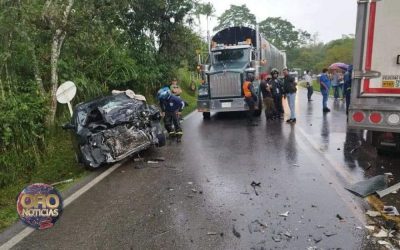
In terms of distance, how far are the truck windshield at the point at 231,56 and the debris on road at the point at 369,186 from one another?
10313 mm

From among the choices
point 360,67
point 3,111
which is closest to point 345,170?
point 360,67

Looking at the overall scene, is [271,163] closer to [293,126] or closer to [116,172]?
[116,172]

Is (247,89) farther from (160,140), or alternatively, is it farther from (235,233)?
(235,233)

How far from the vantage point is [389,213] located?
4.89m

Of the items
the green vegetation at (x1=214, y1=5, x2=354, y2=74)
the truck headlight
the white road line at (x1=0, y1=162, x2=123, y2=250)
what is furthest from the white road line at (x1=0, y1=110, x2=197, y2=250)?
the green vegetation at (x1=214, y1=5, x2=354, y2=74)

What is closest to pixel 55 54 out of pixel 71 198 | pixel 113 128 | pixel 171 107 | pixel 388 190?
pixel 171 107

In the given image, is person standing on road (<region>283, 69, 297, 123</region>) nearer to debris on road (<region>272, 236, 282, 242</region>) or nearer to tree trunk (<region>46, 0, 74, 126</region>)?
tree trunk (<region>46, 0, 74, 126</region>)

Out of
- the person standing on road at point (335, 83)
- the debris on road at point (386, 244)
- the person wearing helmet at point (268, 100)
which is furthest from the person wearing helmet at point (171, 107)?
the person standing on road at point (335, 83)

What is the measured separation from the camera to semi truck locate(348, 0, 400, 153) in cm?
569

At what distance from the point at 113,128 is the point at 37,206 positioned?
324 cm

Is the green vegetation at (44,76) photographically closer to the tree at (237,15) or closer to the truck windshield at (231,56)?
the truck windshield at (231,56)

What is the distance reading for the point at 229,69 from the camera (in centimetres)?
1484

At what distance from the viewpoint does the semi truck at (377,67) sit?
569 centimetres

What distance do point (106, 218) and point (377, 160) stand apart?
5199mm
